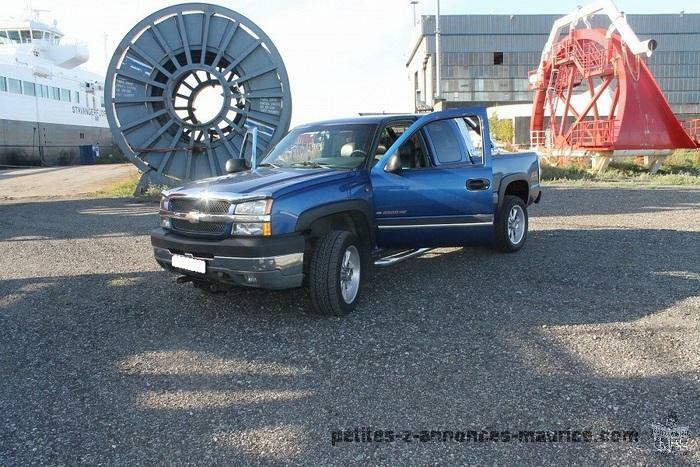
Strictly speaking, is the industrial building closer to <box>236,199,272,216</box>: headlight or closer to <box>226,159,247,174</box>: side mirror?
<box>226,159,247,174</box>: side mirror

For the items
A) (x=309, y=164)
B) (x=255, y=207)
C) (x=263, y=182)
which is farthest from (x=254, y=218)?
(x=309, y=164)

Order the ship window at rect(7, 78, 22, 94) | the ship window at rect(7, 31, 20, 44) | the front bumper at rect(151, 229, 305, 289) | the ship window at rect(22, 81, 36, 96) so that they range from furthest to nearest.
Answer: the ship window at rect(7, 31, 20, 44), the ship window at rect(22, 81, 36, 96), the ship window at rect(7, 78, 22, 94), the front bumper at rect(151, 229, 305, 289)

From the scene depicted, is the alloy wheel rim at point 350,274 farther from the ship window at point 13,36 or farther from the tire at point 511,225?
the ship window at point 13,36

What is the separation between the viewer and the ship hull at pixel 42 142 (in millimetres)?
38844

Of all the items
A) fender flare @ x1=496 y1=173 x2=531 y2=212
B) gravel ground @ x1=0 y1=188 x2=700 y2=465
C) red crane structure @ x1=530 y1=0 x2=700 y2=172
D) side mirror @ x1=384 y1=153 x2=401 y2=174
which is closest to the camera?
gravel ground @ x1=0 y1=188 x2=700 y2=465

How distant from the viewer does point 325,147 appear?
624 centimetres

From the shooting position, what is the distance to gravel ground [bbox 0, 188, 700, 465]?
314cm

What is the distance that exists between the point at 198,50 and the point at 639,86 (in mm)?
16373

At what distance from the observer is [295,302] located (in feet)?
18.8

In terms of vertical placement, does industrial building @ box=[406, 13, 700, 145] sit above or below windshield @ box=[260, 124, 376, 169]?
above

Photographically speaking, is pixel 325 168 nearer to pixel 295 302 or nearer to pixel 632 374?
pixel 295 302

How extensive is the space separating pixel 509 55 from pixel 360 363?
2269 inches

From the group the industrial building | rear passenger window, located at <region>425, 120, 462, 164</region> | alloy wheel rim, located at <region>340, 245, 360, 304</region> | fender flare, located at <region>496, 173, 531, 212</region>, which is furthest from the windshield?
the industrial building

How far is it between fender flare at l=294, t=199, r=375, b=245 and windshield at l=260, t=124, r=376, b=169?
0.49 meters
